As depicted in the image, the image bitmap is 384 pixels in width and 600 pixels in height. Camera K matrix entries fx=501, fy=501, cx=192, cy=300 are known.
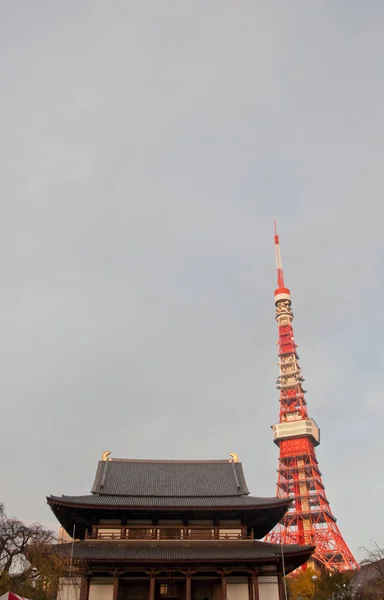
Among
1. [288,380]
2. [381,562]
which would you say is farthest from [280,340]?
[381,562]

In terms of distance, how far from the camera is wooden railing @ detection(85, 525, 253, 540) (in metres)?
37.0

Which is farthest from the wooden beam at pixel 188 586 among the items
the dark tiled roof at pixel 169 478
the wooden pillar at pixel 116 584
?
Result: the dark tiled roof at pixel 169 478

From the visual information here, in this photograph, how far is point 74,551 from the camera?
1357 inches

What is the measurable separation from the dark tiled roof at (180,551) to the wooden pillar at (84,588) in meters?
1.66

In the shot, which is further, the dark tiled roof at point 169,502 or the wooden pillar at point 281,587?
the dark tiled roof at point 169,502

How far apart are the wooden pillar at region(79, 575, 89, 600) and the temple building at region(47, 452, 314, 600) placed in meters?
0.07

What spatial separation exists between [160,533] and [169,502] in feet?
8.24

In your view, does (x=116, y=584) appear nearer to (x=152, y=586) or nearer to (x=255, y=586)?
(x=152, y=586)

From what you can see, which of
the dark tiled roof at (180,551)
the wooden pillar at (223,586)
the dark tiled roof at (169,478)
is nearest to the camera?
the dark tiled roof at (180,551)

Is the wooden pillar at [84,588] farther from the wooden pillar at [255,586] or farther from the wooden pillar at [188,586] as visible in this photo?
the wooden pillar at [255,586]

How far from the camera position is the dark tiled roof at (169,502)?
120 ft

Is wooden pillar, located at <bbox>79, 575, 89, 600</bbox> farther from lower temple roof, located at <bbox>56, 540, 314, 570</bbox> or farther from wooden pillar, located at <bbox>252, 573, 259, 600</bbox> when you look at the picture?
wooden pillar, located at <bbox>252, 573, 259, 600</bbox>

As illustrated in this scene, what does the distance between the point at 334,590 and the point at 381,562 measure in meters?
11.5

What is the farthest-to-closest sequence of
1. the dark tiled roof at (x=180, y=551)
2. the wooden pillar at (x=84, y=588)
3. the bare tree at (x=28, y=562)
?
the dark tiled roof at (x=180, y=551)
the wooden pillar at (x=84, y=588)
the bare tree at (x=28, y=562)
